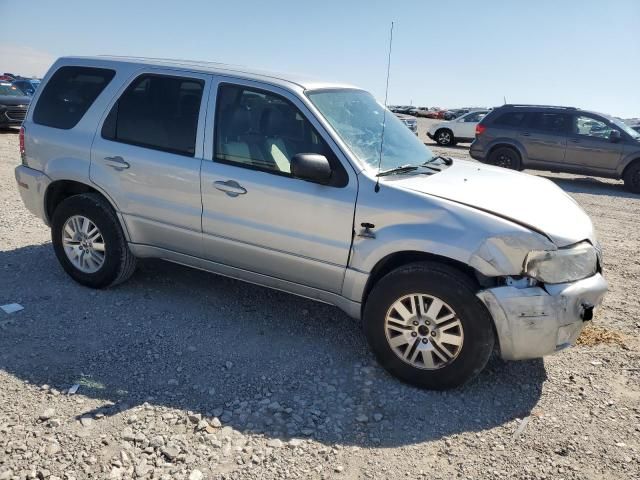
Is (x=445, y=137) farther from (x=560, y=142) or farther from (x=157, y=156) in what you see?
(x=157, y=156)

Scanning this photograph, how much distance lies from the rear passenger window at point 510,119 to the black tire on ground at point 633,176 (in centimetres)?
266

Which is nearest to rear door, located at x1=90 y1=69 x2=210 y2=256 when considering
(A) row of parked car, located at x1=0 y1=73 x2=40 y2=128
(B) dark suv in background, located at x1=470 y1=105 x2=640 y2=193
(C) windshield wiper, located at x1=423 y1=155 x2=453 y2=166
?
(C) windshield wiper, located at x1=423 y1=155 x2=453 y2=166

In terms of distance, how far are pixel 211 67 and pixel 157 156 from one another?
0.83 metres

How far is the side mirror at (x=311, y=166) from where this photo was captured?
11.0 ft

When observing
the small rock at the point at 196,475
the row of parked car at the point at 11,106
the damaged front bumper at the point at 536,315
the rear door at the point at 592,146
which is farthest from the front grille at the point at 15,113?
the damaged front bumper at the point at 536,315

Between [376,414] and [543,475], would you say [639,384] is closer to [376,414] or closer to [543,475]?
[543,475]

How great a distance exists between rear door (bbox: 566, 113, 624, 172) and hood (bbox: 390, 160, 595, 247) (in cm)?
937

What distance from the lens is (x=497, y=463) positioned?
2.78 meters

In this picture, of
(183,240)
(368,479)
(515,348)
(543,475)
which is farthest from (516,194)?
(183,240)

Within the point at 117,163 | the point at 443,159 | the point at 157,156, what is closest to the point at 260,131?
the point at 157,156

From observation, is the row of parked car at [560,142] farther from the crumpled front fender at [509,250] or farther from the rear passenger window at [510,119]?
the crumpled front fender at [509,250]

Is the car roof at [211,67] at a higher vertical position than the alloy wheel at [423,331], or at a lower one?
higher

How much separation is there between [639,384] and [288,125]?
300 centimetres

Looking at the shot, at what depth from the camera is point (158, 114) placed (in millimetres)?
4160
